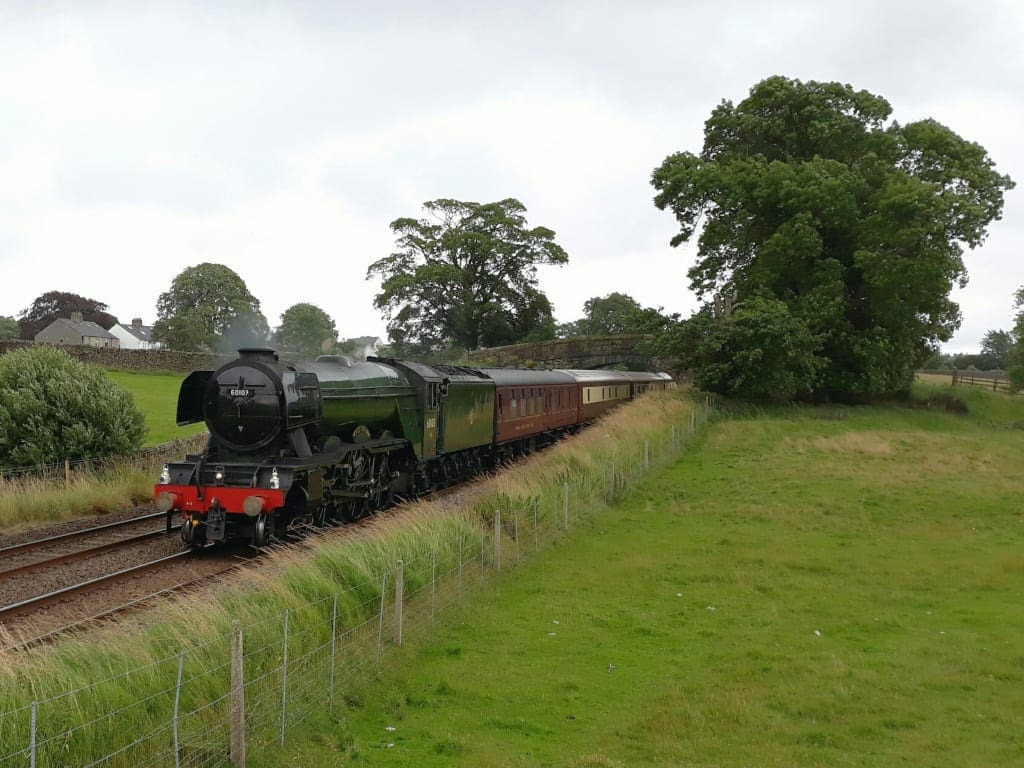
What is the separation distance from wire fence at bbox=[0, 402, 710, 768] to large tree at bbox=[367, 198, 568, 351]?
5104cm

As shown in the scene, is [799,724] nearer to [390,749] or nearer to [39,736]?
[390,749]

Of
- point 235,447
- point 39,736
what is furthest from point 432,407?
point 39,736

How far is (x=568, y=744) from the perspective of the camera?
6.91 meters

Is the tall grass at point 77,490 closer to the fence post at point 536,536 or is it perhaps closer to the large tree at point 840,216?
the fence post at point 536,536

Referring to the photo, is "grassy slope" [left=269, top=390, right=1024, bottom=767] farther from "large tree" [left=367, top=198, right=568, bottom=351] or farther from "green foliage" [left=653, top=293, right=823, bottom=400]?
"large tree" [left=367, top=198, right=568, bottom=351]

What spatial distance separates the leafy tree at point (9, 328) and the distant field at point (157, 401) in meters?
52.4

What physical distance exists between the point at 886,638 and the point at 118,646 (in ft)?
27.0

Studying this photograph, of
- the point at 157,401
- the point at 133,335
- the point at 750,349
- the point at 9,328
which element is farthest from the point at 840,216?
the point at 9,328

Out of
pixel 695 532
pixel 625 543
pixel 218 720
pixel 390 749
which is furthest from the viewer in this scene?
pixel 695 532

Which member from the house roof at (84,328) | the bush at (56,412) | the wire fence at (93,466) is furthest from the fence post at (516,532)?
the house roof at (84,328)

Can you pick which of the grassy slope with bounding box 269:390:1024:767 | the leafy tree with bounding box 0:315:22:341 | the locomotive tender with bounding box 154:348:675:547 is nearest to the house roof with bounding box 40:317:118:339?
the leafy tree with bounding box 0:315:22:341

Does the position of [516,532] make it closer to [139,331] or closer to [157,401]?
[157,401]

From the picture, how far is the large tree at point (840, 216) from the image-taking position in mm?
34781

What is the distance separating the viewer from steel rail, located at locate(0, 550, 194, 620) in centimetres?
998
